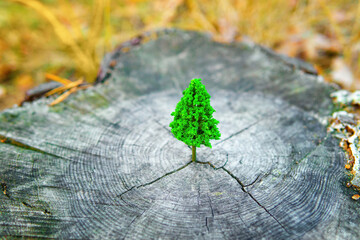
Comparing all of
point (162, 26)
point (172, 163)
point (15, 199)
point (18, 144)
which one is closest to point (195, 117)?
point (172, 163)

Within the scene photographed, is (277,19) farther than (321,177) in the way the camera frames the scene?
Yes

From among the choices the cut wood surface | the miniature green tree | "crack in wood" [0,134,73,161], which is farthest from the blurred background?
"crack in wood" [0,134,73,161]

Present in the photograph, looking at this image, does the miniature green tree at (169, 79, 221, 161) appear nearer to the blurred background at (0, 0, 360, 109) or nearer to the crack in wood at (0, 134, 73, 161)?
the crack in wood at (0, 134, 73, 161)

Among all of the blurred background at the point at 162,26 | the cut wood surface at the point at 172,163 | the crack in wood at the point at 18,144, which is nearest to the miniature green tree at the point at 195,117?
the cut wood surface at the point at 172,163

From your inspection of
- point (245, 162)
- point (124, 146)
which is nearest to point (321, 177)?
point (245, 162)

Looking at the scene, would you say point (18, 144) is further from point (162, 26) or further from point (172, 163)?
point (162, 26)

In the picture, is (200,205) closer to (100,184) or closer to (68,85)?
(100,184)
